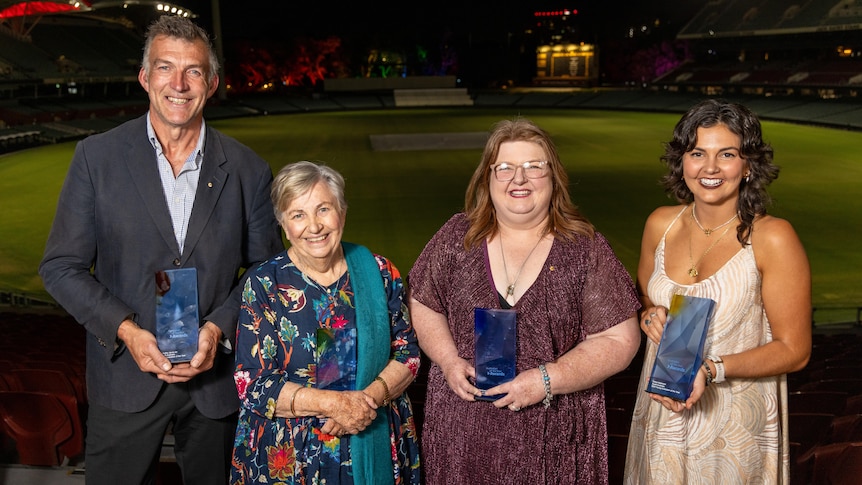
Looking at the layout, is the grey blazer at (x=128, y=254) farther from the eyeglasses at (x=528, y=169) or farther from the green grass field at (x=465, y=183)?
the green grass field at (x=465, y=183)

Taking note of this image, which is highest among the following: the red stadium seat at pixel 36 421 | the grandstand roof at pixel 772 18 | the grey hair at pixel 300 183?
the grandstand roof at pixel 772 18

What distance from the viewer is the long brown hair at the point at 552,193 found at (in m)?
2.50

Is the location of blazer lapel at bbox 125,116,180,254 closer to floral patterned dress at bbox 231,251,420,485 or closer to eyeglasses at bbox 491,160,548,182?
floral patterned dress at bbox 231,251,420,485

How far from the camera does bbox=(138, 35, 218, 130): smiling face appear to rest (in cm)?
265

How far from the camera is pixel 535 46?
72.1m

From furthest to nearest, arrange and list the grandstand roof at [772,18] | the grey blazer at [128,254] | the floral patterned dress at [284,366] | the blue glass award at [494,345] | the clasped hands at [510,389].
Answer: the grandstand roof at [772,18] → the grey blazer at [128,254] → the floral patterned dress at [284,366] → the clasped hands at [510,389] → the blue glass award at [494,345]

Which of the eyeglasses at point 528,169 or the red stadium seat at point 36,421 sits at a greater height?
the eyeglasses at point 528,169

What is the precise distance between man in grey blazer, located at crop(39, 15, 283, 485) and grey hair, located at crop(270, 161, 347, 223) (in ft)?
0.97

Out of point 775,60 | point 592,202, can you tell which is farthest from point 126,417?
point 775,60

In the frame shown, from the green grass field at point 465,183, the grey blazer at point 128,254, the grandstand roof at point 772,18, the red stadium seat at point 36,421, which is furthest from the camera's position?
the grandstand roof at point 772,18

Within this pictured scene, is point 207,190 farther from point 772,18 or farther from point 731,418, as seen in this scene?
point 772,18

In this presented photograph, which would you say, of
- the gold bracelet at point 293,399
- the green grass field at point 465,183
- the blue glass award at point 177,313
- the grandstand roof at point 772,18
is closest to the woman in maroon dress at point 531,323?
the gold bracelet at point 293,399

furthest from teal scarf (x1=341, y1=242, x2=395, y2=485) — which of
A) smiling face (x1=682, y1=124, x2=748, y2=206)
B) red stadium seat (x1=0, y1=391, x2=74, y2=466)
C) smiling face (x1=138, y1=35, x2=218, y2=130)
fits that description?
red stadium seat (x1=0, y1=391, x2=74, y2=466)

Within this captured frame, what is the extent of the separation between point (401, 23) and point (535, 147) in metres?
71.1
